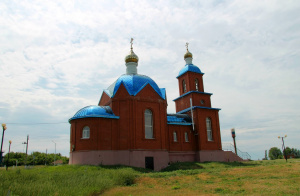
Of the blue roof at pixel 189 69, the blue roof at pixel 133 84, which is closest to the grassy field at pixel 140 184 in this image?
the blue roof at pixel 133 84

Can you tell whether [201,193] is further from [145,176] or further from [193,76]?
[193,76]

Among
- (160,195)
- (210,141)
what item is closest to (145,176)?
(160,195)

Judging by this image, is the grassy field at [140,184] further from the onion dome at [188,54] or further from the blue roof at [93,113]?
the onion dome at [188,54]

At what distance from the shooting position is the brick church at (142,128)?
2084cm

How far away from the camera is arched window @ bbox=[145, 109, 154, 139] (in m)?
22.6

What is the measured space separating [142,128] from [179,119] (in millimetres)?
5766

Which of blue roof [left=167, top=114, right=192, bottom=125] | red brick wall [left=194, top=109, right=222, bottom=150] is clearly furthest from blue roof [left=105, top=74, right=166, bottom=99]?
red brick wall [left=194, top=109, right=222, bottom=150]

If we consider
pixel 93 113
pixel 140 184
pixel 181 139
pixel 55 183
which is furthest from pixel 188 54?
pixel 55 183

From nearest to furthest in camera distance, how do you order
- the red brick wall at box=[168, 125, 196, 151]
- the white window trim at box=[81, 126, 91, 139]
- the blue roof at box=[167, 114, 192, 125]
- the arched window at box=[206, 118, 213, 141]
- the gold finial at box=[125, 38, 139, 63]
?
the white window trim at box=[81, 126, 91, 139] < the red brick wall at box=[168, 125, 196, 151] < the blue roof at box=[167, 114, 192, 125] < the gold finial at box=[125, 38, 139, 63] < the arched window at box=[206, 118, 213, 141]

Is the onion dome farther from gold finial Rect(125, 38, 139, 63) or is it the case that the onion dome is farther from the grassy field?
the grassy field

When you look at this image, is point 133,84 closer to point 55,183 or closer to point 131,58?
point 131,58

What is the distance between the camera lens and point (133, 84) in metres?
22.9

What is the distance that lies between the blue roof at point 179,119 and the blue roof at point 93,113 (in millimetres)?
6324

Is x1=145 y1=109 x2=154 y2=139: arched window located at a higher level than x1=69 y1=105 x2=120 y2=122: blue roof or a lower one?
lower
